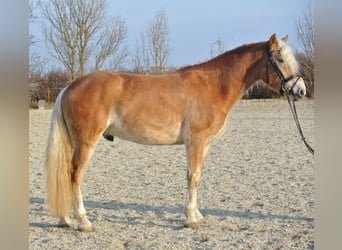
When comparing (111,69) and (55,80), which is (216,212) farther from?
(55,80)

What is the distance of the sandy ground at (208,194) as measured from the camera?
2.24 m

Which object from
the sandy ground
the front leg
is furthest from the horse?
the sandy ground

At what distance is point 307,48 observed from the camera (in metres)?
2.13

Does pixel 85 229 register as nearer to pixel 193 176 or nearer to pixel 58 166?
pixel 58 166

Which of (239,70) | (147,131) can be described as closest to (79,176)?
(147,131)

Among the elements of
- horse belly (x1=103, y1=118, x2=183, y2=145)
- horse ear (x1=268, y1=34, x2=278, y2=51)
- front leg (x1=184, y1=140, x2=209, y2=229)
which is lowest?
front leg (x1=184, y1=140, x2=209, y2=229)

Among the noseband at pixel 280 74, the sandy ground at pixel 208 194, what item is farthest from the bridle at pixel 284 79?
the sandy ground at pixel 208 194

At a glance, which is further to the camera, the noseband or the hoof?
the hoof

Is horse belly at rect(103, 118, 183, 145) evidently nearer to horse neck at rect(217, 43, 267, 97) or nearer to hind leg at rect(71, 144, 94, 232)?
hind leg at rect(71, 144, 94, 232)

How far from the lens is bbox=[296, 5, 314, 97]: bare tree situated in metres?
2.00

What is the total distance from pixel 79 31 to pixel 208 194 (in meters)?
1.53

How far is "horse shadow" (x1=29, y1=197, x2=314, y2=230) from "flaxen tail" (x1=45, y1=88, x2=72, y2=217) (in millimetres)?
301

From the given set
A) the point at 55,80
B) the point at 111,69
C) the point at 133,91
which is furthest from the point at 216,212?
the point at 55,80
